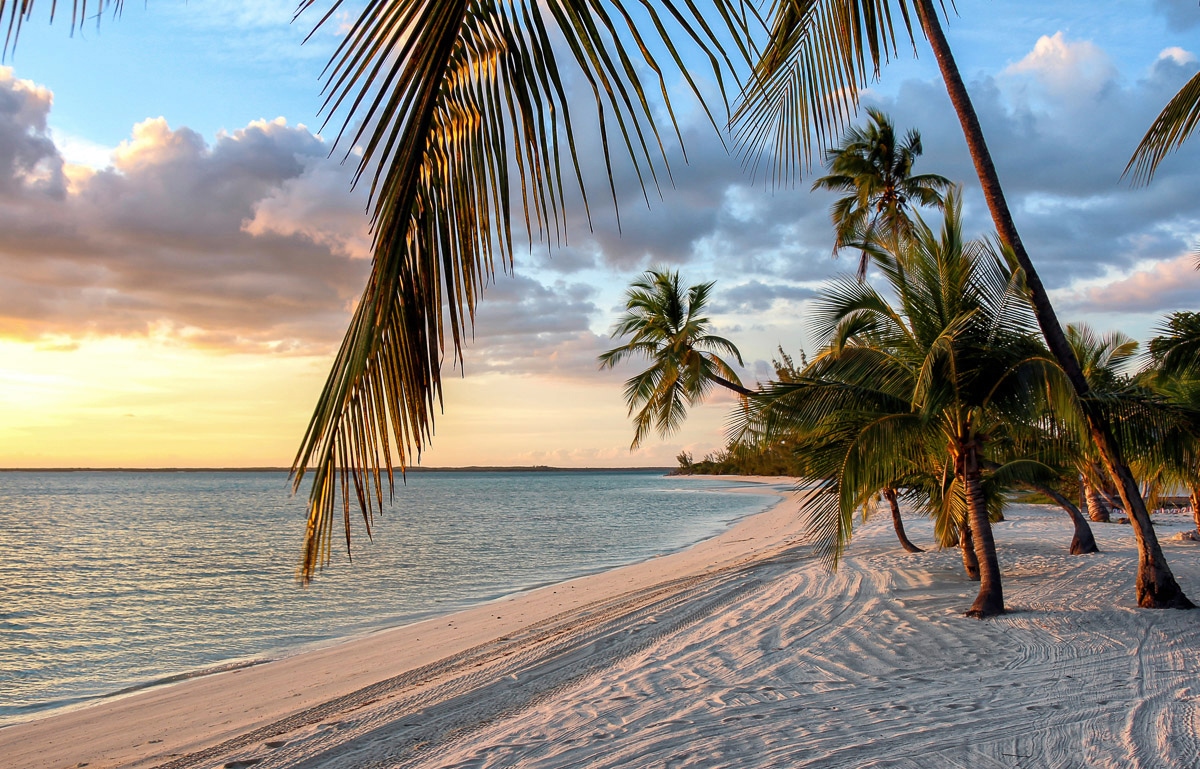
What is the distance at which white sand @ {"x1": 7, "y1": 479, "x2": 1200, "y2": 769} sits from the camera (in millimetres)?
4707

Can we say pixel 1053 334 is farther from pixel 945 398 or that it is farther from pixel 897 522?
pixel 897 522

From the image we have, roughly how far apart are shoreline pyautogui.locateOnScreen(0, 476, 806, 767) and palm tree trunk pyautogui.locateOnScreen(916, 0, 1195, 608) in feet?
24.3

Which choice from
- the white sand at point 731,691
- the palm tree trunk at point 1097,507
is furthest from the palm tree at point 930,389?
the palm tree trunk at point 1097,507

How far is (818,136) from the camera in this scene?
3426 mm

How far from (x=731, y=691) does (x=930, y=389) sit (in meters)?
4.12

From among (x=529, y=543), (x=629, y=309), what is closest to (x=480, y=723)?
(x=629, y=309)

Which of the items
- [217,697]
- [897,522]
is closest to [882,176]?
[897,522]

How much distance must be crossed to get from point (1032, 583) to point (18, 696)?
42.7ft

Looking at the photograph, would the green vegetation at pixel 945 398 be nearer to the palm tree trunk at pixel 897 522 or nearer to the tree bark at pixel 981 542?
the tree bark at pixel 981 542

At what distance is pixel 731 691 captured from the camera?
5922 millimetres

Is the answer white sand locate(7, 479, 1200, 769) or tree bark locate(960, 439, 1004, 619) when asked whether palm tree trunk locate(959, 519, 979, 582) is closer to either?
white sand locate(7, 479, 1200, 769)

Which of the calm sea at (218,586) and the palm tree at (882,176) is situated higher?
the palm tree at (882,176)

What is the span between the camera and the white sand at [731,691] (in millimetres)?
4707

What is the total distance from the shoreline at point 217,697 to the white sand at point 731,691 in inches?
1.6
